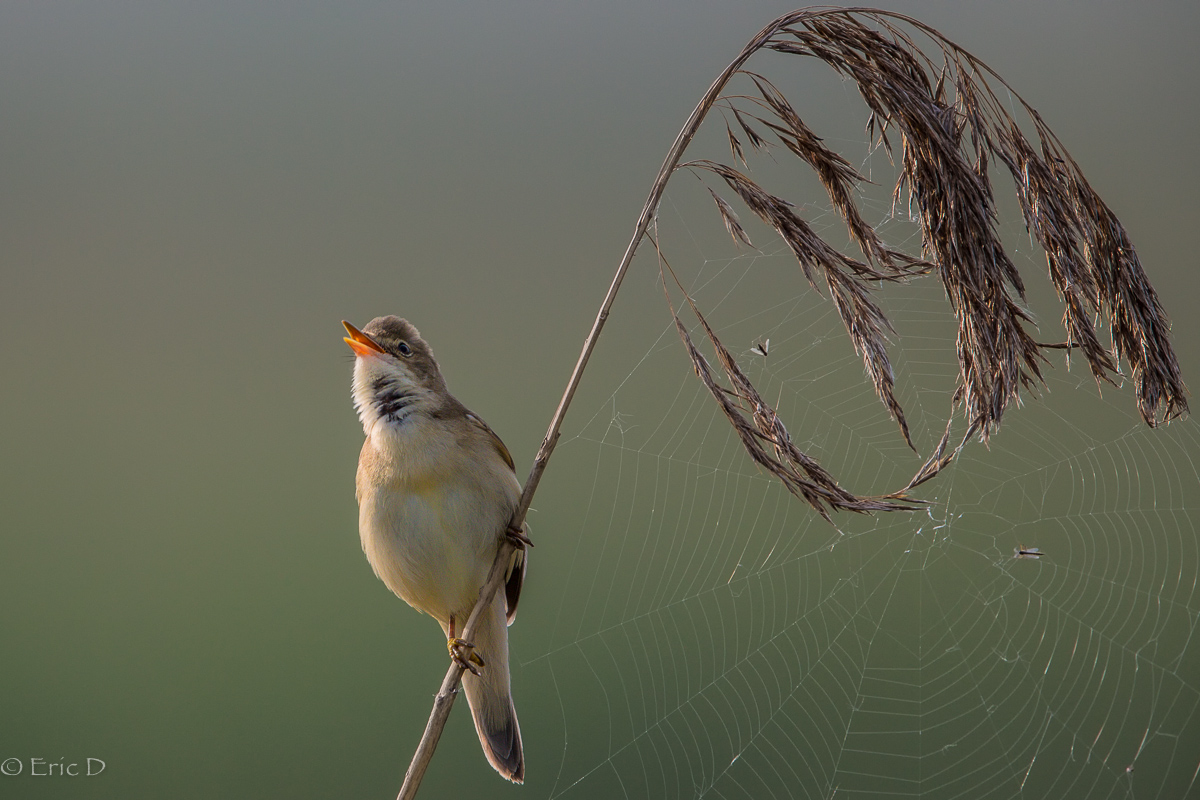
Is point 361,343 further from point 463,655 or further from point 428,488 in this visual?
point 463,655

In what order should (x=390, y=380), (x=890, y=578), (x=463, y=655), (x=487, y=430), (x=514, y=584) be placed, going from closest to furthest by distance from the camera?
(x=463, y=655) → (x=390, y=380) → (x=487, y=430) → (x=514, y=584) → (x=890, y=578)

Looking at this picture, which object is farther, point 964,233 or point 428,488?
point 428,488

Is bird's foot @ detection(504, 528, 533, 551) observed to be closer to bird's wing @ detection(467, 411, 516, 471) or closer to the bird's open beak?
bird's wing @ detection(467, 411, 516, 471)

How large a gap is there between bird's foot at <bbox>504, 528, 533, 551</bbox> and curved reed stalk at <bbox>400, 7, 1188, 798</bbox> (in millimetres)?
272

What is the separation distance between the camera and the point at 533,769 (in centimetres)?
301

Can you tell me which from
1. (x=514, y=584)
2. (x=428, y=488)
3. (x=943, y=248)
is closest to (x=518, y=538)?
(x=428, y=488)

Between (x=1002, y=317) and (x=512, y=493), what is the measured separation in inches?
35.4

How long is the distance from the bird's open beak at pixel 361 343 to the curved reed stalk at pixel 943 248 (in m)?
0.44

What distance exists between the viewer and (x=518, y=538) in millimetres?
1513

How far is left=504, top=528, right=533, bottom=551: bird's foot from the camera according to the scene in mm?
1460

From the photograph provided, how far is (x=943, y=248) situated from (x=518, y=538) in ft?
2.65

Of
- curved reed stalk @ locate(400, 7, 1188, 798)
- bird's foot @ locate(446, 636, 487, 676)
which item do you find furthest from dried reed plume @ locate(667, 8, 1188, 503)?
bird's foot @ locate(446, 636, 487, 676)

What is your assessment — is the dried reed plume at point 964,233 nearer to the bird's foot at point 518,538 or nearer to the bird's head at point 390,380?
the bird's foot at point 518,538

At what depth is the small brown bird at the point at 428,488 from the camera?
1587mm
